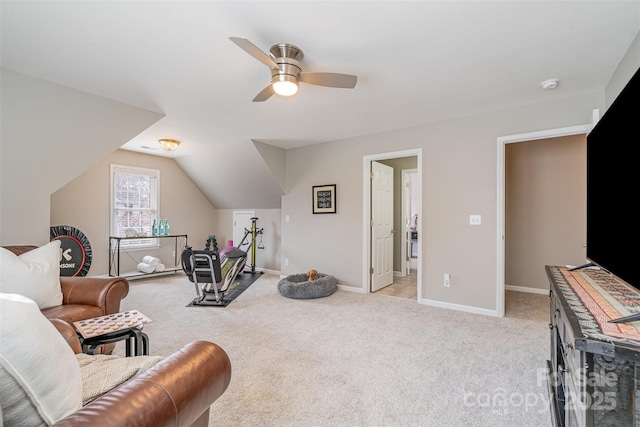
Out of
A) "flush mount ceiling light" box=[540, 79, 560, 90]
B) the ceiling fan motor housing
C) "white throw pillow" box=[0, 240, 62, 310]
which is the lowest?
"white throw pillow" box=[0, 240, 62, 310]

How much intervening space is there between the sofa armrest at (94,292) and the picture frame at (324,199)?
9.93ft

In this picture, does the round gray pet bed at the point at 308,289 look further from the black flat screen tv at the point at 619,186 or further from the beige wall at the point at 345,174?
the black flat screen tv at the point at 619,186

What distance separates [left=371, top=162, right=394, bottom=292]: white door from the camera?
4492 millimetres

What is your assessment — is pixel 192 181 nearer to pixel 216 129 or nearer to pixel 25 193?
pixel 216 129

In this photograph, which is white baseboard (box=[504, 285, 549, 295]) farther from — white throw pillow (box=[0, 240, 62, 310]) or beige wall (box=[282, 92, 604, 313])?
white throw pillow (box=[0, 240, 62, 310])

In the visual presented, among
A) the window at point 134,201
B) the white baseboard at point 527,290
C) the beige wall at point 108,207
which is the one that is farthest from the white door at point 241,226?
the white baseboard at point 527,290

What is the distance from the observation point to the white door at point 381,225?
4492 millimetres

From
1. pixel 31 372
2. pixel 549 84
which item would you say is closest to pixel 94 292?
pixel 31 372

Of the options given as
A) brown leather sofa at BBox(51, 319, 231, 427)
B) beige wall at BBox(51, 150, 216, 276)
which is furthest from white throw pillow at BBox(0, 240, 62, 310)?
beige wall at BBox(51, 150, 216, 276)

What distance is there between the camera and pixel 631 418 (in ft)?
2.93

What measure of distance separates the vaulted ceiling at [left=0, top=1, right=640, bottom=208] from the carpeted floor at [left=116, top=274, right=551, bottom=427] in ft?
7.67

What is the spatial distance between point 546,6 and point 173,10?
7.11ft

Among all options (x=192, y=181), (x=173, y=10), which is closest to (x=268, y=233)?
(x=192, y=181)

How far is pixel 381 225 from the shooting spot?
15.5 feet
